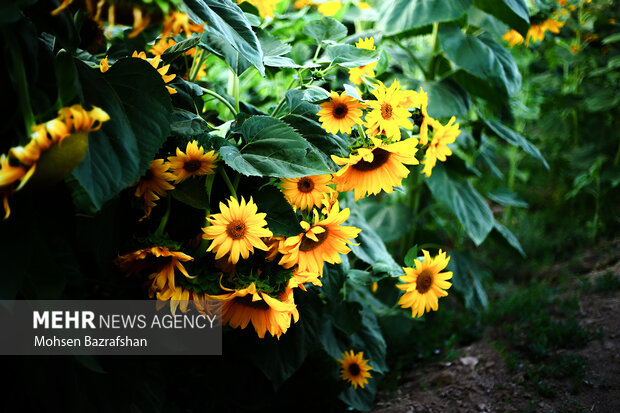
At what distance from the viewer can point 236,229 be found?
2.26 feet

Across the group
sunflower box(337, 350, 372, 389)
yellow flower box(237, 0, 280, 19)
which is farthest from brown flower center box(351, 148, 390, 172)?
sunflower box(337, 350, 372, 389)

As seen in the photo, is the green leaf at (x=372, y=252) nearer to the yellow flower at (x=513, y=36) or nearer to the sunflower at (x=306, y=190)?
the sunflower at (x=306, y=190)

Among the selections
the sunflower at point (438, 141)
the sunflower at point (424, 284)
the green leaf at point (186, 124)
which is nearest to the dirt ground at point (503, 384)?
the sunflower at point (424, 284)

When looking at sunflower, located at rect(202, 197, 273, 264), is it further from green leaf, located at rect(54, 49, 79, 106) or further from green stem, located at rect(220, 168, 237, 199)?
green leaf, located at rect(54, 49, 79, 106)

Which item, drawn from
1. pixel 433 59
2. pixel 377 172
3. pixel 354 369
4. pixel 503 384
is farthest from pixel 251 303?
pixel 433 59

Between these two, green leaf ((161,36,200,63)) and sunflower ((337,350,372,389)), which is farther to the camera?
sunflower ((337,350,372,389))

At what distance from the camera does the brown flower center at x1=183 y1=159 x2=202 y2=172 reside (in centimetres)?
72

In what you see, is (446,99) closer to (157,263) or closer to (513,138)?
(513,138)

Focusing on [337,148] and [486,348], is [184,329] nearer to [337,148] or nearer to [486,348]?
[337,148]

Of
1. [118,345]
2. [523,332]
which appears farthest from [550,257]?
[118,345]

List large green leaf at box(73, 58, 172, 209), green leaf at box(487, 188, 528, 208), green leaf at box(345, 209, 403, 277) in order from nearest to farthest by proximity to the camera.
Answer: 1. large green leaf at box(73, 58, 172, 209)
2. green leaf at box(345, 209, 403, 277)
3. green leaf at box(487, 188, 528, 208)

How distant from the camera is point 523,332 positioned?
156cm

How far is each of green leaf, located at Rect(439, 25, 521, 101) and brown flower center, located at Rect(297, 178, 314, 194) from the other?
0.81 metres

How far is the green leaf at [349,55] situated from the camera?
0.81m
